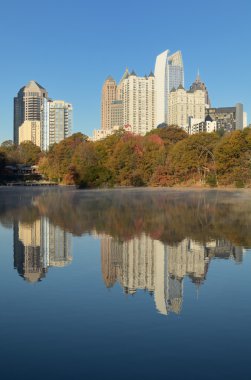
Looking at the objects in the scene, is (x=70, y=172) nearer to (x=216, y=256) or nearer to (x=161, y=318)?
(x=216, y=256)

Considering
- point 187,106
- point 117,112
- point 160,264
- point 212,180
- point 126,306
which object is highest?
point 117,112

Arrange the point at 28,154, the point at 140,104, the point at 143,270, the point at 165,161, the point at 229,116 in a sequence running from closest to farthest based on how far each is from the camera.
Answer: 1. the point at 143,270
2. the point at 165,161
3. the point at 28,154
4. the point at 229,116
5. the point at 140,104

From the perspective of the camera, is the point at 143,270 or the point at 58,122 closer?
the point at 143,270

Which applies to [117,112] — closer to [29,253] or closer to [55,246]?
[55,246]

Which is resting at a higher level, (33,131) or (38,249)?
(33,131)

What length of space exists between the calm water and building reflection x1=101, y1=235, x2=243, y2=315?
0.9 inches

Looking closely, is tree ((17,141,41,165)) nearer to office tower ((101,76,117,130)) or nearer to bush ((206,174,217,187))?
bush ((206,174,217,187))

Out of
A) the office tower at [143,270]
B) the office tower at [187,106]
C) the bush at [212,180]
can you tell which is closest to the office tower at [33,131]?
the office tower at [187,106]

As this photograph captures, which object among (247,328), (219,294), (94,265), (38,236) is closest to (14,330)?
(247,328)

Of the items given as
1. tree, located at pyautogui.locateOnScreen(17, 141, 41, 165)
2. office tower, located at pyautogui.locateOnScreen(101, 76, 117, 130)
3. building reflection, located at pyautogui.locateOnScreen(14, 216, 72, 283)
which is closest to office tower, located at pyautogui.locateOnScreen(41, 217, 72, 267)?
building reflection, located at pyautogui.locateOnScreen(14, 216, 72, 283)

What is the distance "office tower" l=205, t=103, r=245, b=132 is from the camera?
5940 inches

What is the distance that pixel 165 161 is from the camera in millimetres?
61531

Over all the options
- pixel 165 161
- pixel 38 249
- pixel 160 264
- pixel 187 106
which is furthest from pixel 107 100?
pixel 160 264

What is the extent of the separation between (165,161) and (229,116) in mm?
97034
